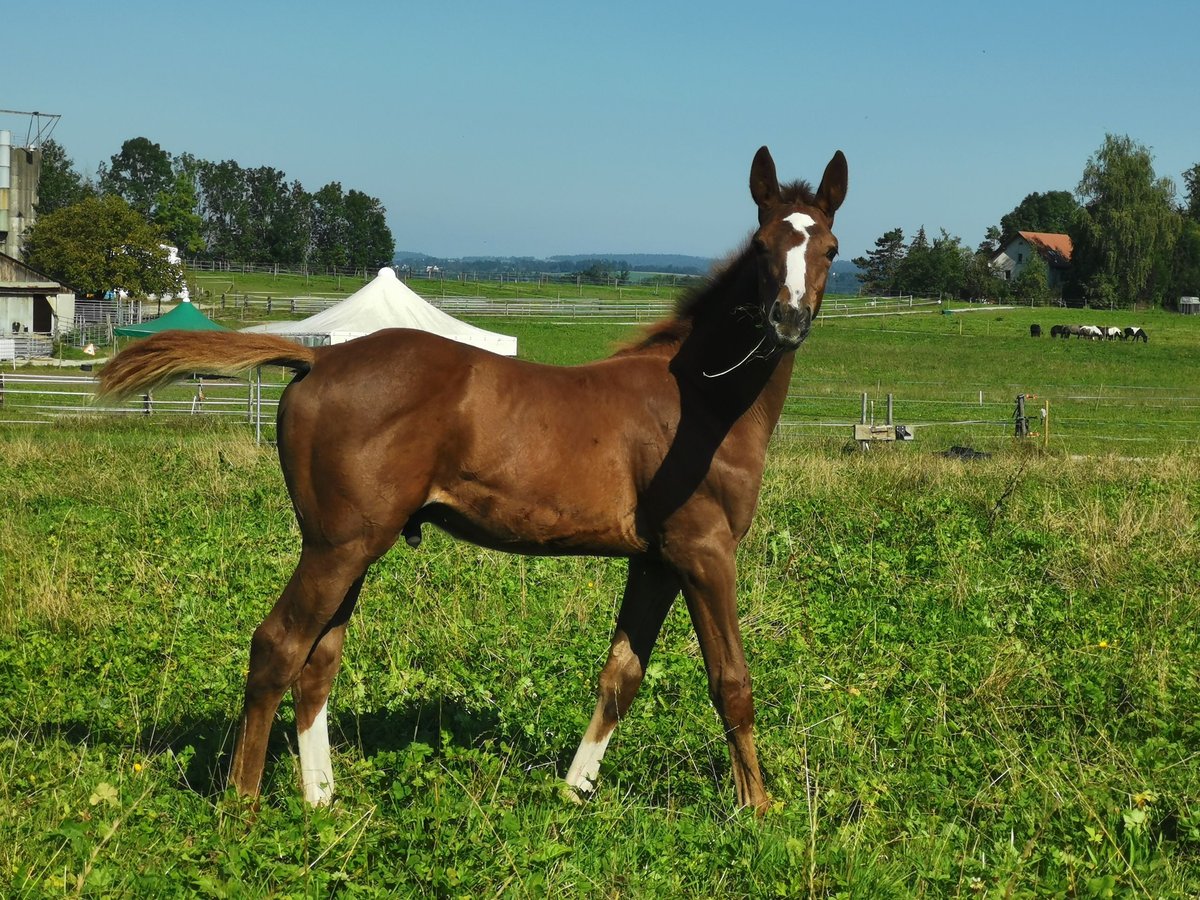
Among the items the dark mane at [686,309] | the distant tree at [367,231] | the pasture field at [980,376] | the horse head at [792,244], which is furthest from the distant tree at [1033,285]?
the horse head at [792,244]

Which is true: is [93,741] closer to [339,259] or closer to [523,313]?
[523,313]

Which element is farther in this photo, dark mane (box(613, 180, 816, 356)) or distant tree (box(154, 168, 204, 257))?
distant tree (box(154, 168, 204, 257))

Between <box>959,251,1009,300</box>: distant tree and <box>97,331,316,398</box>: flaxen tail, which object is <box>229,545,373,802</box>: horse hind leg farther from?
<box>959,251,1009,300</box>: distant tree

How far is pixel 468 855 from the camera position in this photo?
13.5 ft

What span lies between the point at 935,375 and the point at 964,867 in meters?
39.8

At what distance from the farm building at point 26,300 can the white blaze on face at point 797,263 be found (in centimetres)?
4790

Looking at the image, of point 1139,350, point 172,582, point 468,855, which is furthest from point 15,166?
point 468,855

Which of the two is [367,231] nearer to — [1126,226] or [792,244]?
[1126,226]

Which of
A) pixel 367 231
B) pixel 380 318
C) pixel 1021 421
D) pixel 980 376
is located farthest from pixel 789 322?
pixel 367 231

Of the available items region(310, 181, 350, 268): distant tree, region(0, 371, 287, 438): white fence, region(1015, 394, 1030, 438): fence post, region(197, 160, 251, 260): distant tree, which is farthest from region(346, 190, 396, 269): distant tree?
region(1015, 394, 1030, 438): fence post

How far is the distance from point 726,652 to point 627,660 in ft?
1.75

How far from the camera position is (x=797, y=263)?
4.50 m

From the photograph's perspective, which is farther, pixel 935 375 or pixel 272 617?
pixel 935 375

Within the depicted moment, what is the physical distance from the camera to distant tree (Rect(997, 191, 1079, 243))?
126 m
